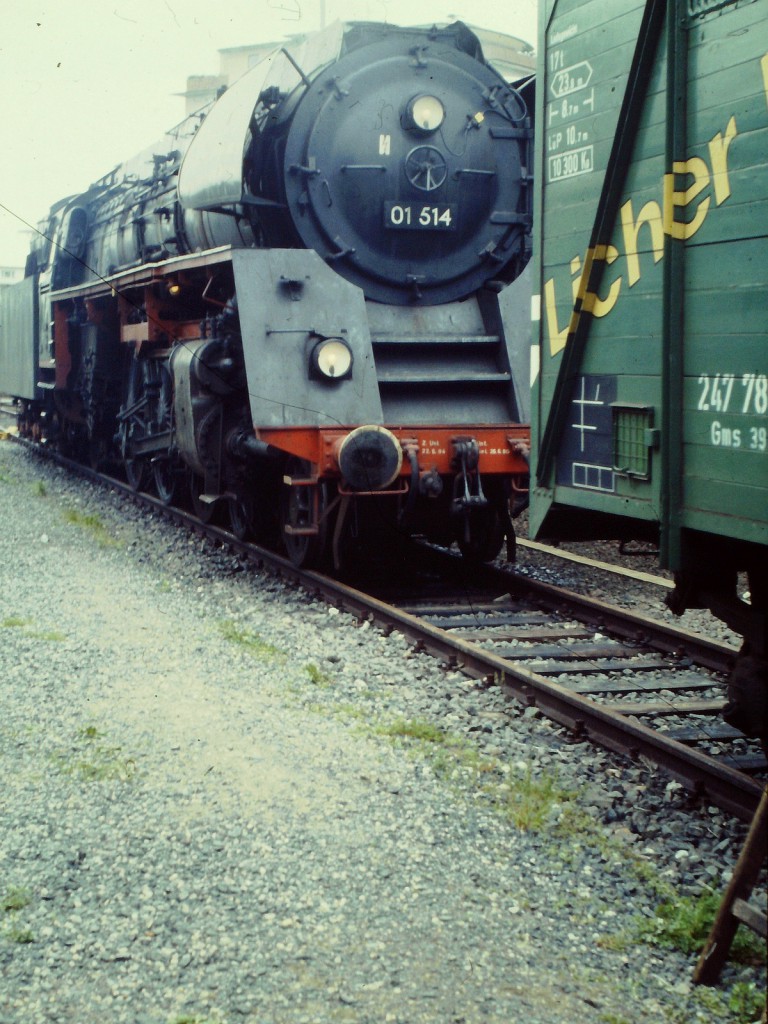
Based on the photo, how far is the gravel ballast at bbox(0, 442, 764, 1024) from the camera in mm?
2947

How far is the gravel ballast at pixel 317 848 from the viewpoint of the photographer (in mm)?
2947

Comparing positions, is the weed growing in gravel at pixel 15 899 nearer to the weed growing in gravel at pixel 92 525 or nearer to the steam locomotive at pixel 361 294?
the steam locomotive at pixel 361 294

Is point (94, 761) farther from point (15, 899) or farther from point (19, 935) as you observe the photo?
point (19, 935)

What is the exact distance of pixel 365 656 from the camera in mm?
6160

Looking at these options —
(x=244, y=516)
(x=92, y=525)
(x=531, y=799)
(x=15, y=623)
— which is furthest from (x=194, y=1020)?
(x=92, y=525)

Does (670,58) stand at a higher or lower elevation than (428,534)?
higher

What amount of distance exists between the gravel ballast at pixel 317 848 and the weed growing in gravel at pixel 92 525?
3.41m

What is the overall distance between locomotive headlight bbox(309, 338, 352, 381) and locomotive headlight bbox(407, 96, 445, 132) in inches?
64.3

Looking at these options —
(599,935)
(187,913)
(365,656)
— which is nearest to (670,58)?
(599,935)

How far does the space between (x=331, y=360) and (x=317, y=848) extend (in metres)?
4.45

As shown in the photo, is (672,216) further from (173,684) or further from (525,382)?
(525,382)

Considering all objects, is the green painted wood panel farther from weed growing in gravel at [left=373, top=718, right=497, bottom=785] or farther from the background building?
the background building

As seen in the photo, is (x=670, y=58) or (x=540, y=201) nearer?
(x=670, y=58)

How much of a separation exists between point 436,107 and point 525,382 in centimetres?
200
